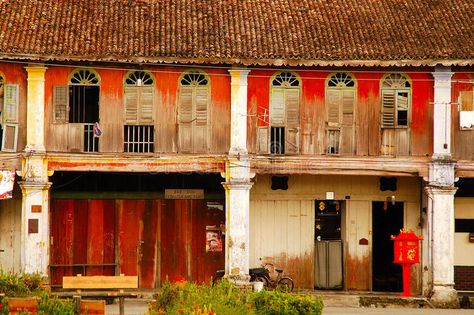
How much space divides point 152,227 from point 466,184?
→ 28.0 ft

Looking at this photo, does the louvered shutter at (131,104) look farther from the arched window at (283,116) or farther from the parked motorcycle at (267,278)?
the parked motorcycle at (267,278)

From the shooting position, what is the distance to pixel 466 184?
94.4 ft

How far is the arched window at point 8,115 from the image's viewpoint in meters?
26.4

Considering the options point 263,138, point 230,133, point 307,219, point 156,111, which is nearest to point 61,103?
point 156,111

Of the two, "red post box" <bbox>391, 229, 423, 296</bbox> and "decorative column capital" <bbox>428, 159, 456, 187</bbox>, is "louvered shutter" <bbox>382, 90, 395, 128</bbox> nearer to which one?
"decorative column capital" <bbox>428, 159, 456, 187</bbox>

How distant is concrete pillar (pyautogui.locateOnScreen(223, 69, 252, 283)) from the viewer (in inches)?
1051

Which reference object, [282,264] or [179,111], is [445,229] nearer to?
[282,264]

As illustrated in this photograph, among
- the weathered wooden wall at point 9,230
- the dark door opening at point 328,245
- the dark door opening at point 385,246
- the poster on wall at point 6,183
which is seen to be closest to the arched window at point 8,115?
the poster on wall at point 6,183

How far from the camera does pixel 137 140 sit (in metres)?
26.9

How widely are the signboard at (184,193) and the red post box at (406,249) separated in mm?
5366

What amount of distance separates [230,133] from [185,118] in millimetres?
1200

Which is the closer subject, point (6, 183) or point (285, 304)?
point (285, 304)

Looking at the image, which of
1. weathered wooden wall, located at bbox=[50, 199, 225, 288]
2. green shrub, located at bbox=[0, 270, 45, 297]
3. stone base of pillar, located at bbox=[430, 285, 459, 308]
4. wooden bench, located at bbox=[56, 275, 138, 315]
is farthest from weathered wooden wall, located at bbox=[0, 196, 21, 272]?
stone base of pillar, located at bbox=[430, 285, 459, 308]

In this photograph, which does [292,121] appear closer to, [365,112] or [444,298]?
[365,112]
